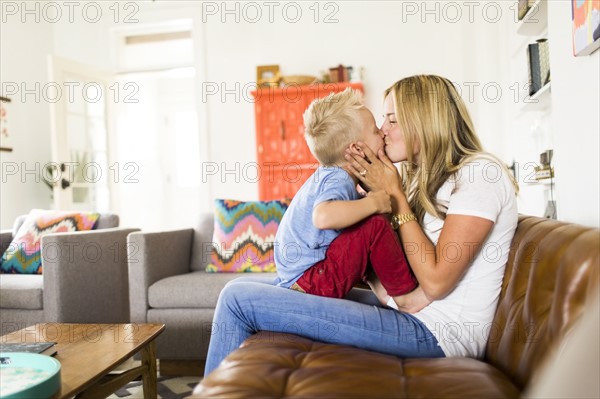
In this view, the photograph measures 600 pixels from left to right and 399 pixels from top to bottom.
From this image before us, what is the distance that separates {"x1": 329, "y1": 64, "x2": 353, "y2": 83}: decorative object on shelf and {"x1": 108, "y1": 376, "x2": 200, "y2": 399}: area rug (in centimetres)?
316

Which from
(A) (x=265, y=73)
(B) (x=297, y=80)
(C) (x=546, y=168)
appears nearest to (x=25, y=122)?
(A) (x=265, y=73)

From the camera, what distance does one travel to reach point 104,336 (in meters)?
1.99

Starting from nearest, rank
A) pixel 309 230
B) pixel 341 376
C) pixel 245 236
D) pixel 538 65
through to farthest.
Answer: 1. pixel 341 376
2. pixel 309 230
3. pixel 538 65
4. pixel 245 236

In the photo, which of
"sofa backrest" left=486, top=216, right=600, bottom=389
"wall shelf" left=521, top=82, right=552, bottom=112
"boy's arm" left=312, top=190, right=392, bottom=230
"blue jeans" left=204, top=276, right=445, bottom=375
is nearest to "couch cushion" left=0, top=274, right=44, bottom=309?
"blue jeans" left=204, top=276, right=445, bottom=375

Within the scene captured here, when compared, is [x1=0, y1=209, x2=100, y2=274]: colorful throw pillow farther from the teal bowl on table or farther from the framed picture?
the framed picture

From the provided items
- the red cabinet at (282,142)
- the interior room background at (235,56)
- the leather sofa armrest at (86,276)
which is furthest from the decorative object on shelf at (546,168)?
the red cabinet at (282,142)

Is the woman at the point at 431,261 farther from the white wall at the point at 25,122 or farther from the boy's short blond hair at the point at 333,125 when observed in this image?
the white wall at the point at 25,122

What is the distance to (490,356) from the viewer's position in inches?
55.9

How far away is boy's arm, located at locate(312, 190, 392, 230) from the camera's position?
1479 millimetres

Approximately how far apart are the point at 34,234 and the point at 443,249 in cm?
295

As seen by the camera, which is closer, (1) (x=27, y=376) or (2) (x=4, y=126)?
(1) (x=27, y=376)

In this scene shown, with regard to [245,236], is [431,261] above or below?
above

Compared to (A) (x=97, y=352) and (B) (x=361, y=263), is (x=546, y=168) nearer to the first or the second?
(B) (x=361, y=263)

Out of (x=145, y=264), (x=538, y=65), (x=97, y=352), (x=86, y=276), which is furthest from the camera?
(x=86, y=276)
